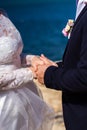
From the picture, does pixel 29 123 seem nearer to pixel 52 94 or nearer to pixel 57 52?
pixel 52 94

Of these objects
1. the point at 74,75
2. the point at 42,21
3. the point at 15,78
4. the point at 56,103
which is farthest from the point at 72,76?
the point at 42,21

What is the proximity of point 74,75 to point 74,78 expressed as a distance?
0.01 metres

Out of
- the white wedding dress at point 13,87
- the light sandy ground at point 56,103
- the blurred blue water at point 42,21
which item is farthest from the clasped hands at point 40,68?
the blurred blue water at point 42,21

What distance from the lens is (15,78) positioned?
5.49ft

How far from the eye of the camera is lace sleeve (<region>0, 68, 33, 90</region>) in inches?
64.5

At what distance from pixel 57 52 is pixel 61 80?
20.5ft

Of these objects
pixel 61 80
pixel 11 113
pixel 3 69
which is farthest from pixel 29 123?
pixel 61 80

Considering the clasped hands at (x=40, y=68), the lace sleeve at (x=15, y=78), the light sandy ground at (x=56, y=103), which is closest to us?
the clasped hands at (x=40, y=68)

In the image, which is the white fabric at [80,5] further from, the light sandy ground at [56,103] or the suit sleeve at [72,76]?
the light sandy ground at [56,103]

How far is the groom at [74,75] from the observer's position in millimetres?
1286

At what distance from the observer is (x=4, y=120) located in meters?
1.77

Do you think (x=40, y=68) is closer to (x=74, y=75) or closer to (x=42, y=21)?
(x=74, y=75)

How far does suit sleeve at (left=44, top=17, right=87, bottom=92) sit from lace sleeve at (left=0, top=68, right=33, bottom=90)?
0.95 feet

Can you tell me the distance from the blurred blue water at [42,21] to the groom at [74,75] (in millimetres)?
6665
